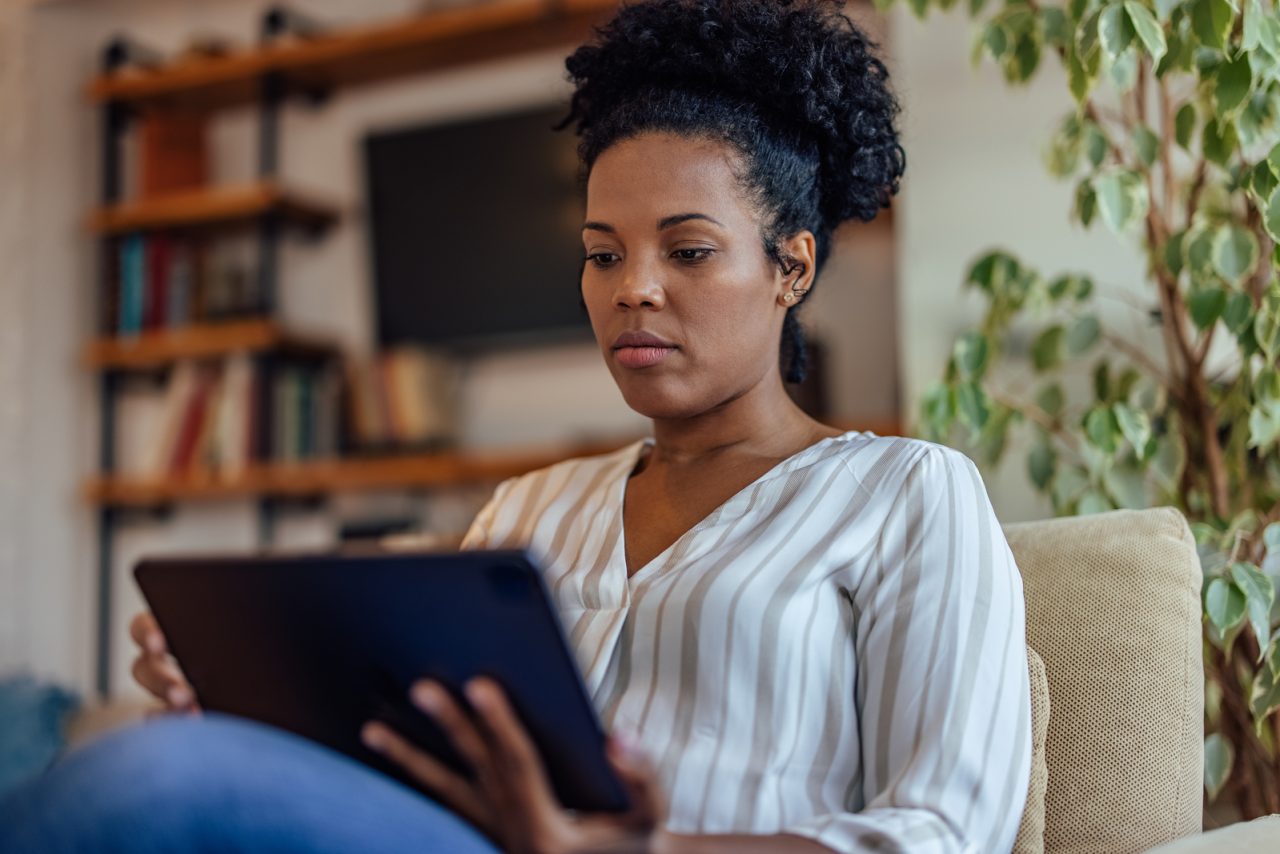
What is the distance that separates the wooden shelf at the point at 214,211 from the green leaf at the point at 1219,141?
2.44 m

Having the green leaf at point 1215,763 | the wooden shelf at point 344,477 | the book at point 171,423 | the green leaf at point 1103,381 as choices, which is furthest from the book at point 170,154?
the green leaf at point 1215,763

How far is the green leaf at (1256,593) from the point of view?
1345 mm

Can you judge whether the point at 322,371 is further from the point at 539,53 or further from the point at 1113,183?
the point at 1113,183

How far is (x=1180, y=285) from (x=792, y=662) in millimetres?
1063

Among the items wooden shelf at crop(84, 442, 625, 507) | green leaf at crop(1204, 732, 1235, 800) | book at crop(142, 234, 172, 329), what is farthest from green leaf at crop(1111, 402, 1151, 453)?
book at crop(142, 234, 172, 329)

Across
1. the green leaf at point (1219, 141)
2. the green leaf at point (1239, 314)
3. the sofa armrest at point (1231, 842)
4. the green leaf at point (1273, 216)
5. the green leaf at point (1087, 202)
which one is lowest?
the sofa armrest at point (1231, 842)

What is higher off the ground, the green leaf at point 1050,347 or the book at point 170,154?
the book at point 170,154

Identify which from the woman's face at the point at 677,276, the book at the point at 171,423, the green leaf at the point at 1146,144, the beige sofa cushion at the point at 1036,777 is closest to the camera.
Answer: the beige sofa cushion at the point at 1036,777

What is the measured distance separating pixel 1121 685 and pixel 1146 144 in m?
0.81

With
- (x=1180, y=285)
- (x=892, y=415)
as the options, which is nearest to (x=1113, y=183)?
(x=1180, y=285)

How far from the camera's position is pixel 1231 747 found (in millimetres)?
1677

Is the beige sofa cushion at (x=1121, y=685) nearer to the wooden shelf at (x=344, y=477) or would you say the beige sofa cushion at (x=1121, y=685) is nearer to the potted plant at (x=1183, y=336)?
the potted plant at (x=1183, y=336)

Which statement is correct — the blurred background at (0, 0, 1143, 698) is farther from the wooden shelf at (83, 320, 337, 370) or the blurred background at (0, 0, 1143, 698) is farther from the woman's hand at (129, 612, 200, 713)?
the woman's hand at (129, 612, 200, 713)

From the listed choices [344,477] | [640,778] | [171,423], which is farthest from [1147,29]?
[171,423]
